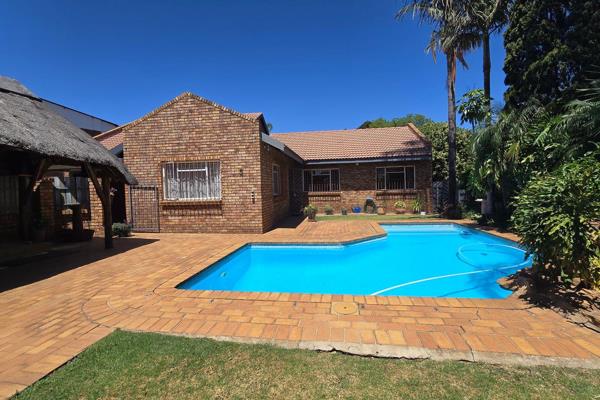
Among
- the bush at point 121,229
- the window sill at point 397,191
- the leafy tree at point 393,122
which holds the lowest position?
the bush at point 121,229

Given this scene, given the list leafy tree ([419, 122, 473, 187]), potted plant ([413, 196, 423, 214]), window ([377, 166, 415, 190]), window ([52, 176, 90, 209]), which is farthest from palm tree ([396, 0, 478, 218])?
window ([52, 176, 90, 209])

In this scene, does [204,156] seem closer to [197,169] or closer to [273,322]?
[197,169]

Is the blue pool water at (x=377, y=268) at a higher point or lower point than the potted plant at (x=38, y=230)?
lower

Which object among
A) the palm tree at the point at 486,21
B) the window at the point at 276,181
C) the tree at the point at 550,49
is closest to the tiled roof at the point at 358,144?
the window at the point at 276,181

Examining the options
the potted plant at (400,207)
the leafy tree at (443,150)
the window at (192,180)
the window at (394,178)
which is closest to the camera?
the window at (192,180)

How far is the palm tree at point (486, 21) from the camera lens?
1270 cm

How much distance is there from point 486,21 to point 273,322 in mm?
15518

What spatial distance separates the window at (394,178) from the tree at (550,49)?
27.0 feet

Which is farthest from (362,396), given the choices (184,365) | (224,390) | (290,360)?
(184,365)

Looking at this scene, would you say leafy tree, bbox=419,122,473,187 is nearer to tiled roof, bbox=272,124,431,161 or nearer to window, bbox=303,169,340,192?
tiled roof, bbox=272,124,431,161

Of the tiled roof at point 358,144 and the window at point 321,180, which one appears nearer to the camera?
the tiled roof at point 358,144

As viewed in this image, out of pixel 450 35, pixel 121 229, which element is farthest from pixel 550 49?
pixel 121 229

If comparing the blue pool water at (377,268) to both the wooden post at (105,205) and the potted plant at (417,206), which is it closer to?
the wooden post at (105,205)

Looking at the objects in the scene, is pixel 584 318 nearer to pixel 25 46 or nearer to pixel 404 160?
pixel 404 160
